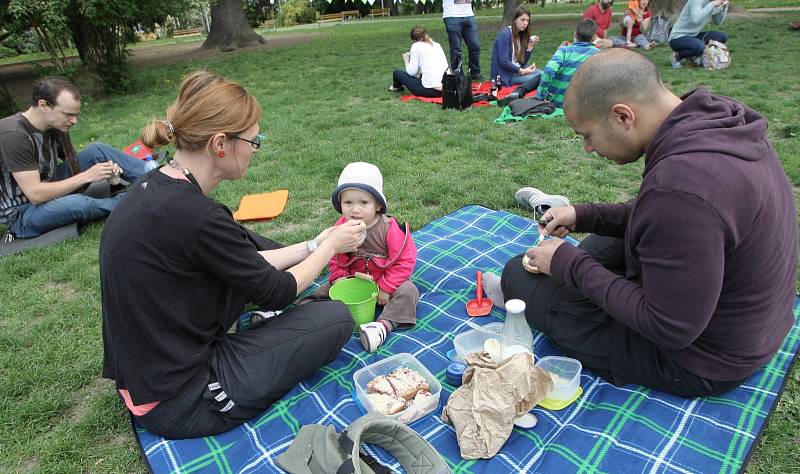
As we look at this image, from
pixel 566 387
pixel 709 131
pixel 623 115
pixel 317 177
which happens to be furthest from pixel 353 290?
pixel 317 177

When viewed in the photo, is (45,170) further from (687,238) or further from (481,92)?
(481,92)

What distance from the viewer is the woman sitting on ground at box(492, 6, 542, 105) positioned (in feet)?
27.8

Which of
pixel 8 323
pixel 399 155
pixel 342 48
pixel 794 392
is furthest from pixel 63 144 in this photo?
pixel 342 48

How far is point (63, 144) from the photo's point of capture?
16.0ft

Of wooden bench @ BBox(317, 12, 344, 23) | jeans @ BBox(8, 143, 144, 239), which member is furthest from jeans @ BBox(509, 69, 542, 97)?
wooden bench @ BBox(317, 12, 344, 23)

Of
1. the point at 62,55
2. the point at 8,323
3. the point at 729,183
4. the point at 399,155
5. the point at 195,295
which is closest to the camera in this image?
the point at 729,183

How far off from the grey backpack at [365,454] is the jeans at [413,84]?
731 cm

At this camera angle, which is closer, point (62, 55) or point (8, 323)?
point (8, 323)

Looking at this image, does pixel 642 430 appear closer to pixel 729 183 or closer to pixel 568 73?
pixel 729 183

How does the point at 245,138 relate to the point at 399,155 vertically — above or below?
above

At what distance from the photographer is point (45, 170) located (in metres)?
4.79

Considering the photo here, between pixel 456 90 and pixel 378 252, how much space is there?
5.10 metres

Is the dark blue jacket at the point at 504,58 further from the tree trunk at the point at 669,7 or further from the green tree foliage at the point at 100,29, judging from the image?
the green tree foliage at the point at 100,29

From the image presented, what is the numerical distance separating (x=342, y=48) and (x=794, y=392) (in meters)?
16.6
